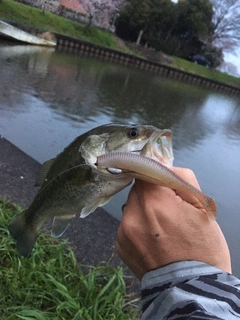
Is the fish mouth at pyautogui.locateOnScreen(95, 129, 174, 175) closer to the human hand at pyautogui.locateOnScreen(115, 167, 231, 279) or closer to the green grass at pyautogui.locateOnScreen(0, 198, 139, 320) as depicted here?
the human hand at pyautogui.locateOnScreen(115, 167, 231, 279)

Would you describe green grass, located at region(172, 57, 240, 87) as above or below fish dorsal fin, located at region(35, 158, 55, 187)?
below

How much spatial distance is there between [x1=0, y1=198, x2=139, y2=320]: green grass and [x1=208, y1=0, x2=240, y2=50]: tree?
53220mm

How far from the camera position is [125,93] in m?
17.5

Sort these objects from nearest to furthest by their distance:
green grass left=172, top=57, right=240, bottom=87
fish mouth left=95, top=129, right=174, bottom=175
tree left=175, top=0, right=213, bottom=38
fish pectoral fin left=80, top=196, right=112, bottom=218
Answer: fish mouth left=95, top=129, right=174, bottom=175, fish pectoral fin left=80, top=196, right=112, bottom=218, green grass left=172, top=57, right=240, bottom=87, tree left=175, top=0, right=213, bottom=38

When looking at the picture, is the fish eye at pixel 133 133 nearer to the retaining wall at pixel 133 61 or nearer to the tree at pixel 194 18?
the retaining wall at pixel 133 61

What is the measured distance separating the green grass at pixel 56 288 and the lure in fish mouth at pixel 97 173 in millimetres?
829

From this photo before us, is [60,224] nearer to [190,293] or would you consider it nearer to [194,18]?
[190,293]

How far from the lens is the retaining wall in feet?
103

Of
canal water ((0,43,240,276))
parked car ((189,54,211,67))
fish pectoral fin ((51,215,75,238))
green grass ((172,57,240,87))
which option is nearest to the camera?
fish pectoral fin ((51,215,75,238))

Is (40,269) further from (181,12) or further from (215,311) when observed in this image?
(181,12)

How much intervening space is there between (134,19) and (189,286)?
45.4m

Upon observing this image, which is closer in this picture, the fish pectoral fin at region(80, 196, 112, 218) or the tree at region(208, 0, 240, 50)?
the fish pectoral fin at region(80, 196, 112, 218)

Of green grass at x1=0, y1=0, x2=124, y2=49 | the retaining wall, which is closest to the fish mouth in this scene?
the retaining wall

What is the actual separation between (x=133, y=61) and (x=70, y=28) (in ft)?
24.1
